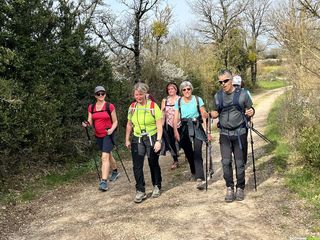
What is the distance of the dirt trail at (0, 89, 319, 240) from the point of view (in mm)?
5164

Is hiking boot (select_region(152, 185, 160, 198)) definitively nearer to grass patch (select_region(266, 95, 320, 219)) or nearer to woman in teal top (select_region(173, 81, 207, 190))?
woman in teal top (select_region(173, 81, 207, 190))

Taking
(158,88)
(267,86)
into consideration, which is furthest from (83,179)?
(267,86)

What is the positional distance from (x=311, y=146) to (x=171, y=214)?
3.03 m

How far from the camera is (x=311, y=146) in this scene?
7070 mm

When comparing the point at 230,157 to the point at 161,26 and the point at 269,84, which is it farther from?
the point at 269,84

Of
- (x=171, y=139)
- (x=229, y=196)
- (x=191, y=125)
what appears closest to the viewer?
(x=229, y=196)

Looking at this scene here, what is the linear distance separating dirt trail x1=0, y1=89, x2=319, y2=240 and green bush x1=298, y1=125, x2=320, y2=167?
0.68 m

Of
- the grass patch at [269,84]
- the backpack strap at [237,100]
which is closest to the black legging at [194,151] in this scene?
the backpack strap at [237,100]

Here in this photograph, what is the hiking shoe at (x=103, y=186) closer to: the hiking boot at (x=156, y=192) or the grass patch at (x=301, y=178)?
the hiking boot at (x=156, y=192)

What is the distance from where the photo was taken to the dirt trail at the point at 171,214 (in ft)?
16.9

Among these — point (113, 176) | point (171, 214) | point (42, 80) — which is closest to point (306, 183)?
point (171, 214)

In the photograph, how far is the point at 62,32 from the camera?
1081 cm

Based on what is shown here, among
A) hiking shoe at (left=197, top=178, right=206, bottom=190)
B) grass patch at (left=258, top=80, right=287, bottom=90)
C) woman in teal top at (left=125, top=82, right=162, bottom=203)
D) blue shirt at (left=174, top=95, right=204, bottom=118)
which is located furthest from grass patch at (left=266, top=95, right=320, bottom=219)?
grass patch at (left=258, top=80, right=287, bottom=90)

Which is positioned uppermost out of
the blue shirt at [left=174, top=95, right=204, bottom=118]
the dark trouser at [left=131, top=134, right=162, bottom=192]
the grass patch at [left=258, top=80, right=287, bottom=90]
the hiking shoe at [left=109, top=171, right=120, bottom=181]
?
the blue shirt at [left=174, top=95, right=204, bottom=118]
